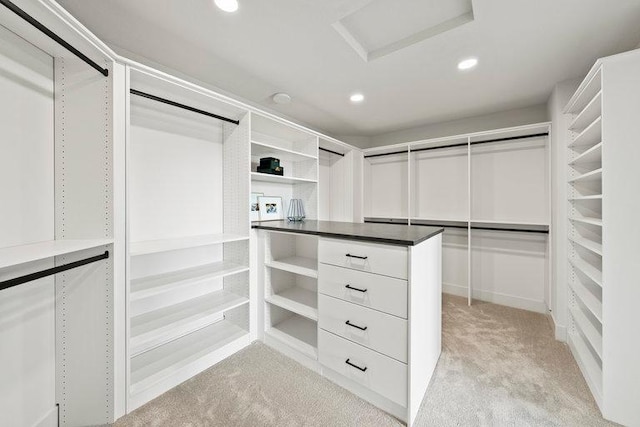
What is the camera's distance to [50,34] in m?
1.00

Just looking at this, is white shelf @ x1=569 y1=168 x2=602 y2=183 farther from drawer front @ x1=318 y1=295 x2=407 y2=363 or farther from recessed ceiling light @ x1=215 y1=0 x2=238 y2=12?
recessed ceiling light @ x1=215 y1=0 x2=238 y2=12

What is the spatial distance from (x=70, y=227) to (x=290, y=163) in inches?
82.4

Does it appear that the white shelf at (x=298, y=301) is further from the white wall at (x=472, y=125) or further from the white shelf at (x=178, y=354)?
the white wall at (x=472, y=125)

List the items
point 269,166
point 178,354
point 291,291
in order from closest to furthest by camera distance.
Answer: point 178,354 < point 291,291 < point 269,166

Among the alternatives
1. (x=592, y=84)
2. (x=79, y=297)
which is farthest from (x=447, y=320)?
(x=79, y=297)

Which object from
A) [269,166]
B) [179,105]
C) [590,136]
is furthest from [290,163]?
[590,136]

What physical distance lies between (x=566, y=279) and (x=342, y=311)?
81.6 inches

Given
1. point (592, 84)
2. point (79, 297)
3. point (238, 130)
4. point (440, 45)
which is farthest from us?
point (238, 130)

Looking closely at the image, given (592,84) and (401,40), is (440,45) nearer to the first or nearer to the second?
(401,40)

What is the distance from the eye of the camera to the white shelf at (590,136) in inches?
59.4

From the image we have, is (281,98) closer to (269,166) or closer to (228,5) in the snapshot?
(269,166)

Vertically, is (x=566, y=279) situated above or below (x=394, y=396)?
above

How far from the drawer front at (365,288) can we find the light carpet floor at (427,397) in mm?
605

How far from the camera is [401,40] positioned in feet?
5.58
